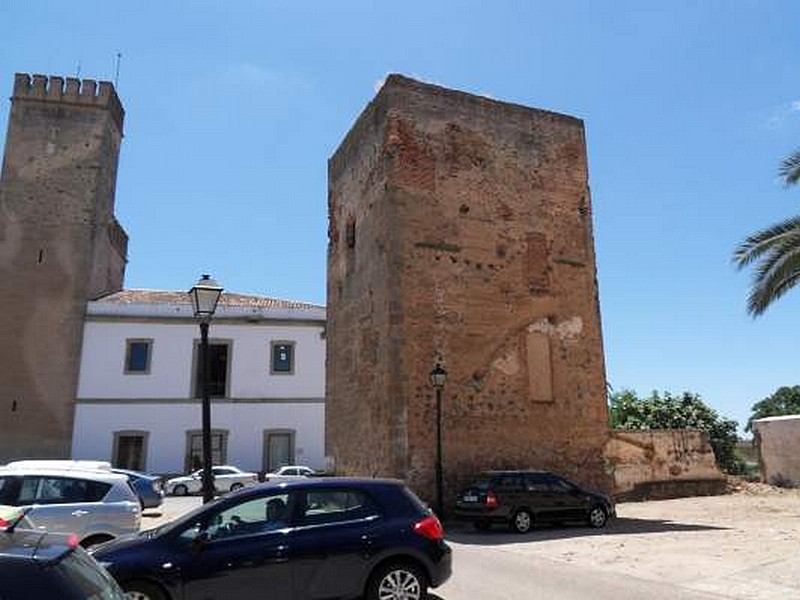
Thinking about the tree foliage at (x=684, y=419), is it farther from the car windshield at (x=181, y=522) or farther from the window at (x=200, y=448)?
the car windshield at (x=181, y=522)

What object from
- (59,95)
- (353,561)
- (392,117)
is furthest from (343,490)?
(59,95)

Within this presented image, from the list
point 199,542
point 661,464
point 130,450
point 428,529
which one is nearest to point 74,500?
point 199,542

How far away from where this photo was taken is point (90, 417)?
31.4m

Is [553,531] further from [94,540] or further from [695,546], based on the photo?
[94,540]

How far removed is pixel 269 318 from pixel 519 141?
19.4 meters

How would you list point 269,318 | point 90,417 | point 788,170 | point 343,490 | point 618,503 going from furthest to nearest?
point 269,318, point 90,417, point 618,503, point 788,170, point 343,490

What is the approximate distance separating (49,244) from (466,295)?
25640 mm

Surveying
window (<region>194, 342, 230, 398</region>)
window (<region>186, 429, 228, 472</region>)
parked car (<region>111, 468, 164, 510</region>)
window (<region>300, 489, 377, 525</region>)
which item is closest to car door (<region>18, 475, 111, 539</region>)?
window (<region>300, 489, 377, 525</region>)

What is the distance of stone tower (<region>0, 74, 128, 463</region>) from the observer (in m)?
31.2

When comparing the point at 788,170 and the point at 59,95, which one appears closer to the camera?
the point at 788,170

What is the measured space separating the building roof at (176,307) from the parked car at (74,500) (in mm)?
24784

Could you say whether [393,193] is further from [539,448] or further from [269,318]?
[269,318]

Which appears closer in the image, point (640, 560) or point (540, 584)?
point (540, 584)

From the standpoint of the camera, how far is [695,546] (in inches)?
436
